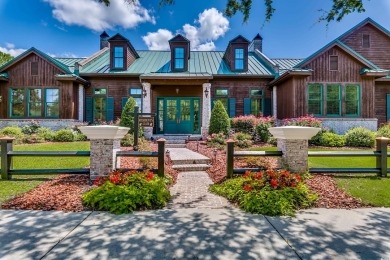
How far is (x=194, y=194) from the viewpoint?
15.3ft

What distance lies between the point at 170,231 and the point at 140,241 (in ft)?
1.45

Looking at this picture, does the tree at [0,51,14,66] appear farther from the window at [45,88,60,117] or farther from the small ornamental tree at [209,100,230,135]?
the small ornamental tree at [209,100,230,135]

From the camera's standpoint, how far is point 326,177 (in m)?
5.31

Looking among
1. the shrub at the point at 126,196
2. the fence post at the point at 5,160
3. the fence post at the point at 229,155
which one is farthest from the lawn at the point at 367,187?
the fence post at the point at 5,160

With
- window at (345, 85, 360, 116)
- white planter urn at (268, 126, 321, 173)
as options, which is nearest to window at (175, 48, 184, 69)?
window at (345, 85, 360, 116)

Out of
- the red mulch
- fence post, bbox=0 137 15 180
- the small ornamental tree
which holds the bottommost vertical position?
the red mulch

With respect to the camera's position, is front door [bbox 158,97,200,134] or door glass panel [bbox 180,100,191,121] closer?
front door [bbox 158,97,200,134]

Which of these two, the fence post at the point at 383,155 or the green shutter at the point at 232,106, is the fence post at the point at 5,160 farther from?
the green shutter at the point at 232,106

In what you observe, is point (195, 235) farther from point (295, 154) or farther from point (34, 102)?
point (34, 102)

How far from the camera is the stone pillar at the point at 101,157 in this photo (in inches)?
198

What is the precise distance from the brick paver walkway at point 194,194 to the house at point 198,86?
725cm

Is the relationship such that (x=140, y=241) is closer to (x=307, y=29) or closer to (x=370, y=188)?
(x=370, y=188)

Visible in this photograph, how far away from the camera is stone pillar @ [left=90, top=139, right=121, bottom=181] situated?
503 cm

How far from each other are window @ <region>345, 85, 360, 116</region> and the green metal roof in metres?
5.01
